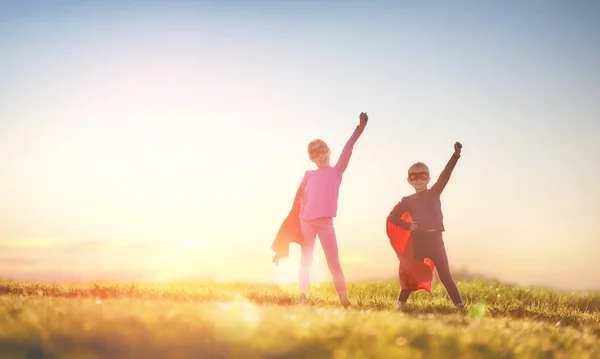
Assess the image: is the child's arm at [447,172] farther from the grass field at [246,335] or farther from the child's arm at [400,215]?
the grass field at [246,335]

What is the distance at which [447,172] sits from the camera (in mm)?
10797

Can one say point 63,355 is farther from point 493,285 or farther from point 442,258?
point 493,285

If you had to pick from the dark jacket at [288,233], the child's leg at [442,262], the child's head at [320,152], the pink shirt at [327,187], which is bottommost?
the child's leg at [442,262]

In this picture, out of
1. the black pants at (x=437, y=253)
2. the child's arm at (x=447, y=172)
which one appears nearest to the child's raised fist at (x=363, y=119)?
the child's arm at (x=447, y=172)

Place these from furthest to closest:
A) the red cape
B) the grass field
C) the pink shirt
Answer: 1. the red cape
2. the pink shirt
3. the grass field

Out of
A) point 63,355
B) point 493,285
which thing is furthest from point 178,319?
point 493,285

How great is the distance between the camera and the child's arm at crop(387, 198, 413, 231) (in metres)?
11.3

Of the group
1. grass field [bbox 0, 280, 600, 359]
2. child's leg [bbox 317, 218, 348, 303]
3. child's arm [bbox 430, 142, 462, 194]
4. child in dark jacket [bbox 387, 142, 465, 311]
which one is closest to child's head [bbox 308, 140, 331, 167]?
child's leg [bbox 317, 218, 348, 303]

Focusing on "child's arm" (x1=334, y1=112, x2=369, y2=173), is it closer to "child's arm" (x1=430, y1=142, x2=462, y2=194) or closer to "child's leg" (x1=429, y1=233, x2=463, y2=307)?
"child's arm" (x1=430, y1=142, x2=462, y2=194)

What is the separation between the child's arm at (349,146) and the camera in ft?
35.5

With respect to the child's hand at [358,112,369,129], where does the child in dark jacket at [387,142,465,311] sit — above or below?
below

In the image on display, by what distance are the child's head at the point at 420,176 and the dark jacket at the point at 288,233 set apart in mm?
2051

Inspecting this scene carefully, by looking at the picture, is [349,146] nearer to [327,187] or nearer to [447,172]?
[327,187]

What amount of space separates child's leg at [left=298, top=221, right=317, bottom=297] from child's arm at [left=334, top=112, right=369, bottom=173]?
46.3 inches
